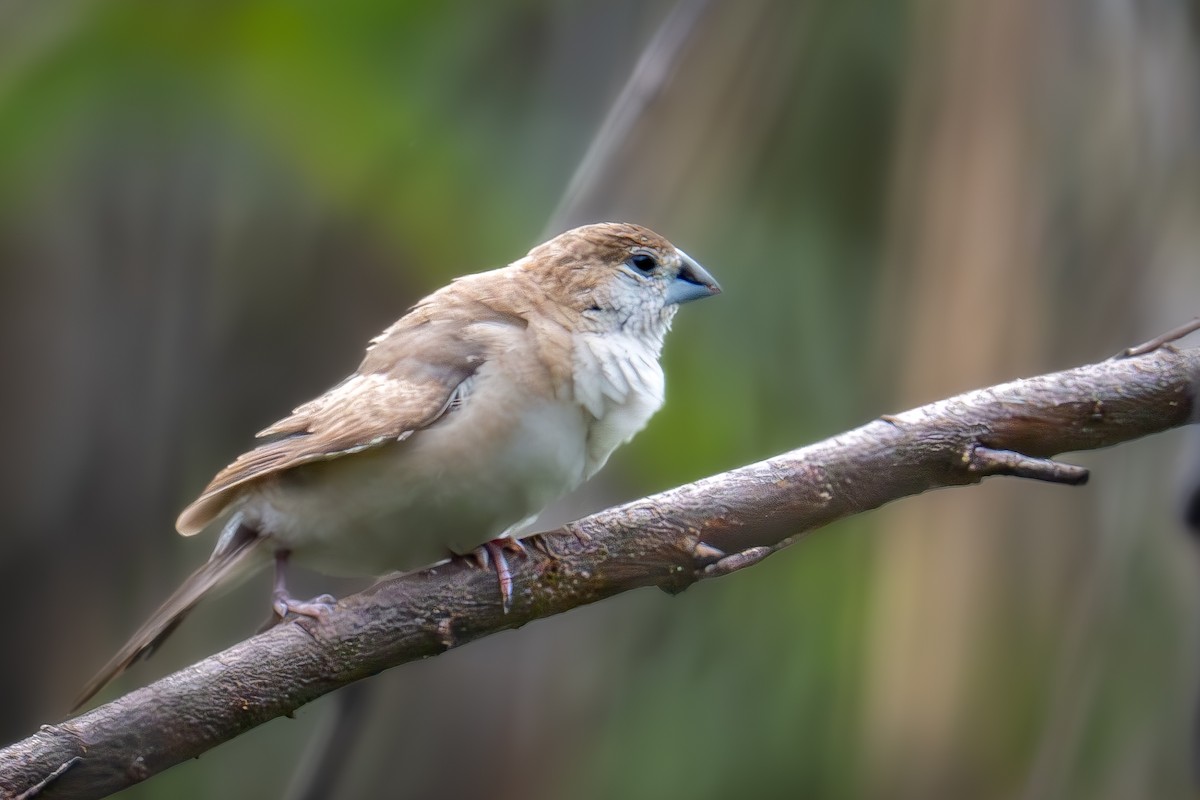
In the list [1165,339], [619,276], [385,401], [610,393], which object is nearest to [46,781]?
[385,401]

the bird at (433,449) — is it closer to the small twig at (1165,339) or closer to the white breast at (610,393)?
the white breast at (610,393)

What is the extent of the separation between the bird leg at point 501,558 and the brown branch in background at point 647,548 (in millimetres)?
21

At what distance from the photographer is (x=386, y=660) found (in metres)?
2.39

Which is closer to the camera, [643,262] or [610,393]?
[610,393]

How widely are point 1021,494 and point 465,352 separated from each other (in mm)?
1819

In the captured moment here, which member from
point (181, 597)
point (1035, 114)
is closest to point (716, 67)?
point (1035, 114)

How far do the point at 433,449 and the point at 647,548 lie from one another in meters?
0.59

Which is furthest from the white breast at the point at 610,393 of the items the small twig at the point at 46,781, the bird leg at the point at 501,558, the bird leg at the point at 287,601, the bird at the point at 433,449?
the small twig at the point at 46,781

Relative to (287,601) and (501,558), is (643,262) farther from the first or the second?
(287,601)

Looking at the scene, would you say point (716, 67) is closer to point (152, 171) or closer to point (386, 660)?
point (152, 171)

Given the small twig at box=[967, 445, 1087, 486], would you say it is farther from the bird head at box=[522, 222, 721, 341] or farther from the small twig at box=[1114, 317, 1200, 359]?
the bird head at box=[522, 222, 721, 341]

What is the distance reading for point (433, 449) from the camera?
2.72m

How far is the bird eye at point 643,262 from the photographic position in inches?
130

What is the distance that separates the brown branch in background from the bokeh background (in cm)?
Result: 159
